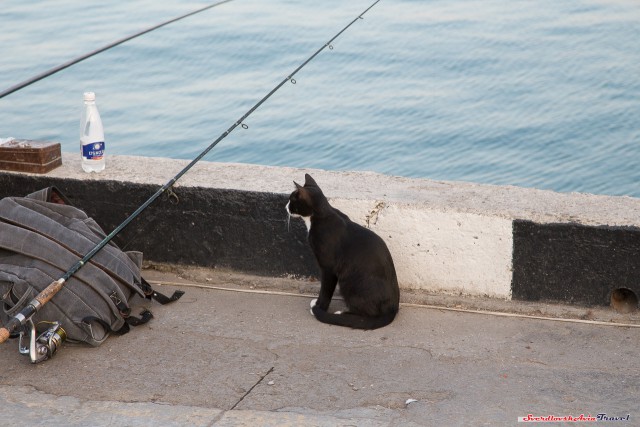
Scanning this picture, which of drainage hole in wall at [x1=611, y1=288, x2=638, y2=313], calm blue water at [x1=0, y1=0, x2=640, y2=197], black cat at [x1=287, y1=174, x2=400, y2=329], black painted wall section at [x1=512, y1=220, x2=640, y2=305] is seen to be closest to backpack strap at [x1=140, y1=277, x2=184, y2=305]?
black cat at [x1=287, y1=174, x2=400, y2=329]

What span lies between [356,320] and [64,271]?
1.27 meters

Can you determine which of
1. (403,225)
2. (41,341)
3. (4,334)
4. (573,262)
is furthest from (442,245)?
(4,334)

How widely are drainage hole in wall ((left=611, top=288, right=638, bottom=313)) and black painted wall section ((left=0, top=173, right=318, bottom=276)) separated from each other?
138 cm

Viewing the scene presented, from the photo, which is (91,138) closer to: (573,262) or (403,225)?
(403,225)

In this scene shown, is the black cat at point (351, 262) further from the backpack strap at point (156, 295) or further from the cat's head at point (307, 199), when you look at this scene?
the backpack strap at point (156, 295)

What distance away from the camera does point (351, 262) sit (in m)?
3.91

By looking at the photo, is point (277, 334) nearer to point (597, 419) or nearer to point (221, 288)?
point (221, 288)

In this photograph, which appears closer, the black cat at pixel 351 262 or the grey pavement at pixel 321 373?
the grey pavement at pixel 321 373

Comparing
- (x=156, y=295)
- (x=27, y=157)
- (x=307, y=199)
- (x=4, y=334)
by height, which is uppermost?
(x=27, y=157)

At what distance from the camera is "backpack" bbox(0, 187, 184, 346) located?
3713mm

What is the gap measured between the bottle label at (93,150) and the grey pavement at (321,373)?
→ 92 centimetres

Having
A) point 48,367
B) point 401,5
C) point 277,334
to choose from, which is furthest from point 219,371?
point 401,5

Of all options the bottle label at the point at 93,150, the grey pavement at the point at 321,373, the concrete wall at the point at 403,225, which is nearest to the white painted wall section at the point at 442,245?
the concrete wall at the point at 403,225

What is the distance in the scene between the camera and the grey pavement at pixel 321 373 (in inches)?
125
